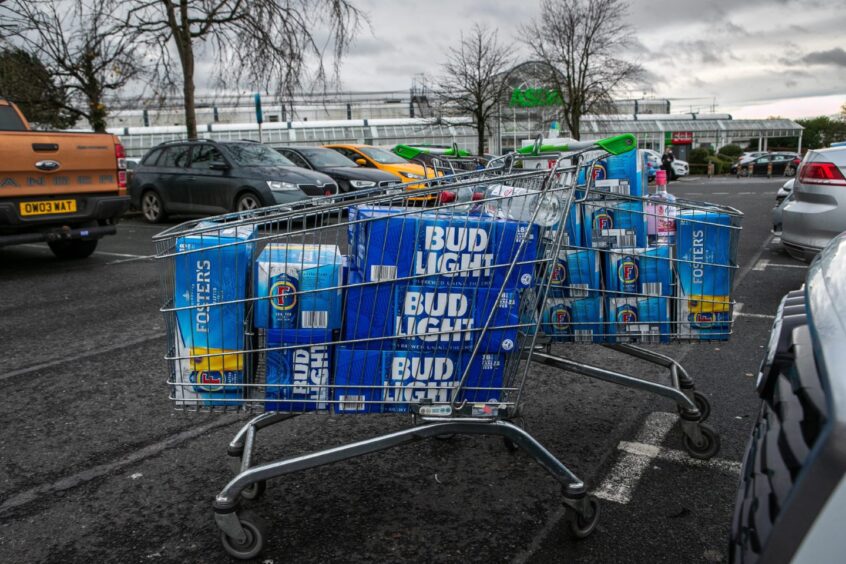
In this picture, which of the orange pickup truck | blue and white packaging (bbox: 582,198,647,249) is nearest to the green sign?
the orange pickup truck

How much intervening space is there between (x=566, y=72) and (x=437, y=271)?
117 ft

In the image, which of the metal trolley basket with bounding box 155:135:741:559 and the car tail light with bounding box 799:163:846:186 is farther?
the car tail light with bounding box 799:163:846:186

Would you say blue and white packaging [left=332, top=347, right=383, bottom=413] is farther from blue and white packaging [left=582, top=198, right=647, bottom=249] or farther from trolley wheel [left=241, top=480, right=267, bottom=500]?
blue and white packaging [left=582, top=198, right=647, bottom=249]

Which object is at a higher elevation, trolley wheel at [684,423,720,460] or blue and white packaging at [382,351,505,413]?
blue and white packaging at [382,351,505,413]

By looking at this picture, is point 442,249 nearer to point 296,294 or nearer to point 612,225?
point 296,294

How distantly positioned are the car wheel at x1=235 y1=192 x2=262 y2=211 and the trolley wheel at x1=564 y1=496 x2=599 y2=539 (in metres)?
10.1

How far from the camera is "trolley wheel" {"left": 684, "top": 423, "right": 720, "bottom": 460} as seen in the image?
3.22 meters

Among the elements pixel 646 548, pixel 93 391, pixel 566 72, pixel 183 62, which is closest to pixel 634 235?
pixel 646 548

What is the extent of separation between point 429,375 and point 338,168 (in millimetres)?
12701

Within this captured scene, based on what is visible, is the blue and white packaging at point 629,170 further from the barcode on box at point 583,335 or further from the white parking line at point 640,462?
the white parking line at point 640,462

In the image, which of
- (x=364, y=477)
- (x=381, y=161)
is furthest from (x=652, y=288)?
(x=381, y=161)

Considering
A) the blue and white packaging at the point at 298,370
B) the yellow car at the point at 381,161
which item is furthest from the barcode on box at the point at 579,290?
the yellow car at the point at 381,161

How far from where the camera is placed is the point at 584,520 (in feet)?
8.45

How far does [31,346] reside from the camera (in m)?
5.29
